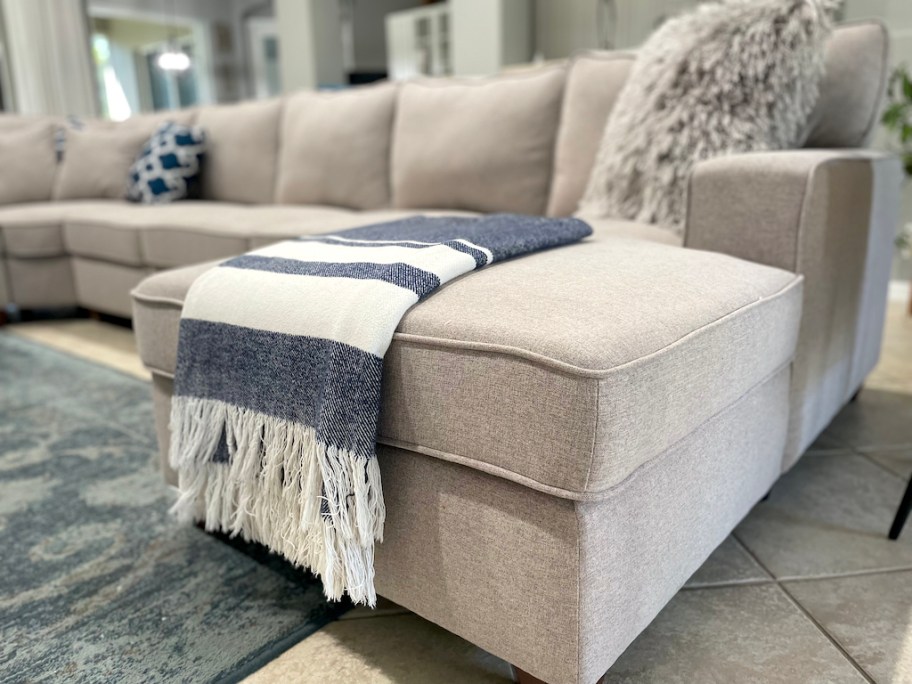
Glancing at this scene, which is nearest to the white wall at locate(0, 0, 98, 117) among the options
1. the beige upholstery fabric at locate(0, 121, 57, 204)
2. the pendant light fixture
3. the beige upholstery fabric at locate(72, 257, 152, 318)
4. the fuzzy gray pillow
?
the pendant light fixture

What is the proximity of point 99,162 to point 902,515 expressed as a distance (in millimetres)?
3331

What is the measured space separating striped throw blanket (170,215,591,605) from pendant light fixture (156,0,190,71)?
592cm

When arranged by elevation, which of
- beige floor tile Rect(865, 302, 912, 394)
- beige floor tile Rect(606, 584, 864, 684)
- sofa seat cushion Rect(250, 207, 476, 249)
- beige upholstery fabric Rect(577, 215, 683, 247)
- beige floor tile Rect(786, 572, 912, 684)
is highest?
beige upholstery fabric Rect(577, 215, 683, 247)

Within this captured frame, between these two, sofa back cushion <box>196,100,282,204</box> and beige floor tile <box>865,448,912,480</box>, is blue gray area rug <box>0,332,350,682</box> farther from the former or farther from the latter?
sofa back cushion <box>196,100,282,204</box>

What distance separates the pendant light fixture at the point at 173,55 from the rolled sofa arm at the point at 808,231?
19.9 feet

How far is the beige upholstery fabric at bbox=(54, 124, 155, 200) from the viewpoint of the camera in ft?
10.4

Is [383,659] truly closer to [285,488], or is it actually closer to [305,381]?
[285,488]

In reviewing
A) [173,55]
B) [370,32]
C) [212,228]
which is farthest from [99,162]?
[370,32]

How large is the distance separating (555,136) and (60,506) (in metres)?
1.48

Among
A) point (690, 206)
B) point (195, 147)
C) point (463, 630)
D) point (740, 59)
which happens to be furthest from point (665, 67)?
A: point (195, 147)

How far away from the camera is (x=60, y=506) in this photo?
4.29ft

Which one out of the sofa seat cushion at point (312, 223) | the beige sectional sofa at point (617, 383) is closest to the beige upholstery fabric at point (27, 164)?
the sofa seat cushion at point (312, 223)

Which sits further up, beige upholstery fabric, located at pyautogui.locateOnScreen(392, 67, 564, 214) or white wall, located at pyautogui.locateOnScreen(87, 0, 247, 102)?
white wall, located at pyautogui.locateOnScreen(87, 0, 247, 102)

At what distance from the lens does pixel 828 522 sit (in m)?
1.20
